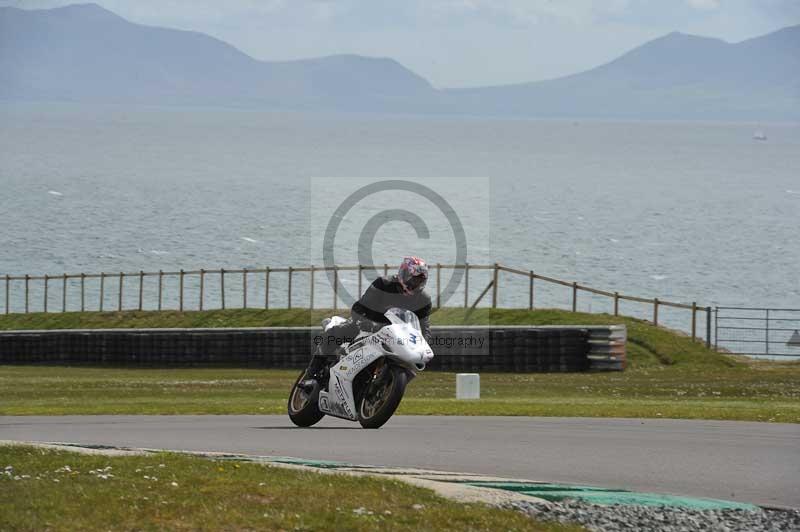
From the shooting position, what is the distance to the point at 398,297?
51.2 ft

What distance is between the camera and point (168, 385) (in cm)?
3397

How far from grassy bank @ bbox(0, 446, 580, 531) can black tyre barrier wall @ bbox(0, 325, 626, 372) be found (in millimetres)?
25186

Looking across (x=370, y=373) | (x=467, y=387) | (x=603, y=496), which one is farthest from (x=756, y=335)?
(x=603, y=496)

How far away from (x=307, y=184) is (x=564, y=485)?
616 ft

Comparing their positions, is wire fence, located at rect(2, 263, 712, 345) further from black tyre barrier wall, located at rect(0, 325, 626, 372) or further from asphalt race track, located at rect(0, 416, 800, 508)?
asphalt race track, located at rect(0, 416, 800, 508)

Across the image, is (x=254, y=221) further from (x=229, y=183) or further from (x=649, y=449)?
(x=649, y=449)

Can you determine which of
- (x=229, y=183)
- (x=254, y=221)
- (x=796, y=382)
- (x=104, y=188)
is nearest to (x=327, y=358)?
(x=796, y=382)

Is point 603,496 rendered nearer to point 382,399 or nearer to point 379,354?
point 379,354

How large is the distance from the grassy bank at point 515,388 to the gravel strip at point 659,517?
9000mm

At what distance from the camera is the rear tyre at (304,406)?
17.2 m

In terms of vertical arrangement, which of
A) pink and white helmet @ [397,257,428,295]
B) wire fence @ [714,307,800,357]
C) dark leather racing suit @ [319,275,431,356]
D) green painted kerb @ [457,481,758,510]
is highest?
pink and white helmet @ [397,257,428,295]

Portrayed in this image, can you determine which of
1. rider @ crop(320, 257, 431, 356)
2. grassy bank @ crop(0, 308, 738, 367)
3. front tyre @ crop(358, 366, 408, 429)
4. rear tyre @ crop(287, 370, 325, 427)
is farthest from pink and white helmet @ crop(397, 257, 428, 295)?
grassy bank @ crop(0, 308, 738, 367)

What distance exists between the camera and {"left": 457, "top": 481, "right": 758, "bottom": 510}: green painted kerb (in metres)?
12.0

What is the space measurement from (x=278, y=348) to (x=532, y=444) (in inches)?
1014
